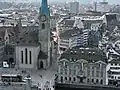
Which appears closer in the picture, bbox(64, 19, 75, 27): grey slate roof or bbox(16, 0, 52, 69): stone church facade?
bbox(16, 0, 52, 69): stone church facade

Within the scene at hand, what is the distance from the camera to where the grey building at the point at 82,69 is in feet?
80.4

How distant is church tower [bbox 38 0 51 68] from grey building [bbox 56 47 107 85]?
434cm

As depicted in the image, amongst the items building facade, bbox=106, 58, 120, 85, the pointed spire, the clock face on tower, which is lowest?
building facade, bbox=106, 58, 120, 85

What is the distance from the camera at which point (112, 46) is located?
3269 cm

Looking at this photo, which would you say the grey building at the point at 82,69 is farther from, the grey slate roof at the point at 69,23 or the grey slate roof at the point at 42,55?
the grey slate roof at the point at 69,23

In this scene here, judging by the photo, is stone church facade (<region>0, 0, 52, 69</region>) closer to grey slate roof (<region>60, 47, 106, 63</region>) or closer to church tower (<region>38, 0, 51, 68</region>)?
church tower (<region>38, 0, 51, 68</region>)

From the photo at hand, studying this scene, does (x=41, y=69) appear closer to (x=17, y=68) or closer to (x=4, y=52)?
(x=17, y=68)

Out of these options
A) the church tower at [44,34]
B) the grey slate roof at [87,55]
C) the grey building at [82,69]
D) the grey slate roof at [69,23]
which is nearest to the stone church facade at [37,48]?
the church tower at [44,34]

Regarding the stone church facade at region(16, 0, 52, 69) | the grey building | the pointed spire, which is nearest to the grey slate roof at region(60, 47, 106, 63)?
the grey building

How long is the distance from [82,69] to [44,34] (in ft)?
22.3

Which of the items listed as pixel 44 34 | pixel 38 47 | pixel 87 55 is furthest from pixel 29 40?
pixel 87 55

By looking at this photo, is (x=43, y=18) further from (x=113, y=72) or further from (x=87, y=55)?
(x=113, y=72)

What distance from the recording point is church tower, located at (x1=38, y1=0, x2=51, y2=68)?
1160 inches

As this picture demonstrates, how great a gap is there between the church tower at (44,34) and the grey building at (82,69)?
171 inches
